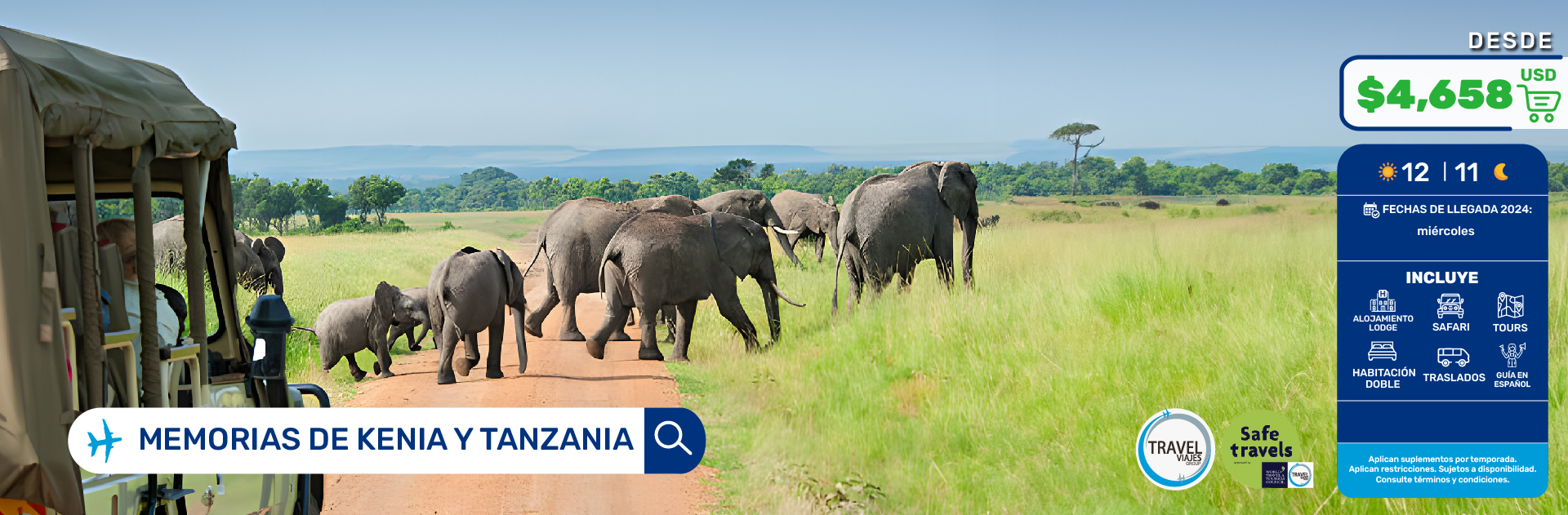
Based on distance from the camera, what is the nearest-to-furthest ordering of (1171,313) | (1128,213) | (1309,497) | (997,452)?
1. (1309,497)
2. (997,452)
3. (1171,313)
4. (1128,213)

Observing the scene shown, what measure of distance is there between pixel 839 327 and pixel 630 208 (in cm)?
334

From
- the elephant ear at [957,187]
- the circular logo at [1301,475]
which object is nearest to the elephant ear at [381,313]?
the elephant ear at [957,187]

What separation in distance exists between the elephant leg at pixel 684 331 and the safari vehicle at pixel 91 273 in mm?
6450

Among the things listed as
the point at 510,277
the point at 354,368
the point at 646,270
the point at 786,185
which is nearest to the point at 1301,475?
the point at 646,270

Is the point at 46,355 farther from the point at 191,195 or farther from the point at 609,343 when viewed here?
the point at 609,343

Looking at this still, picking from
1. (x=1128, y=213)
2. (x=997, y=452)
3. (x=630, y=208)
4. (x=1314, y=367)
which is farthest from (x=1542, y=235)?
(x=1128, y=213)

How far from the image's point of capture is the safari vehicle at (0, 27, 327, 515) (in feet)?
10.4

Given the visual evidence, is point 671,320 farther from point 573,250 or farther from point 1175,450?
point 1175,450

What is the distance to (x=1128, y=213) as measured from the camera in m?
37.7

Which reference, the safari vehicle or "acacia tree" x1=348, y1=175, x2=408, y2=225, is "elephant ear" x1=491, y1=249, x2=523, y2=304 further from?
"acacia tree" x1=348, y1=175, x2=408, y2=225

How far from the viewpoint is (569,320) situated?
12812 mm

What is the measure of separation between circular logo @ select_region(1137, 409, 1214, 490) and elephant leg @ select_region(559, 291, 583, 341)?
25.4 feet

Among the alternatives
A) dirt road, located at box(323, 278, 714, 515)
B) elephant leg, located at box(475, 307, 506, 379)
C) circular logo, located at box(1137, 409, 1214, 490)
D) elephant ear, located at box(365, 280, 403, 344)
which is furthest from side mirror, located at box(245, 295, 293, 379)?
elephant ear, located at box(365, 280, 403, 344)

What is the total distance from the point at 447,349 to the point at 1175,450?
20.9 feet
